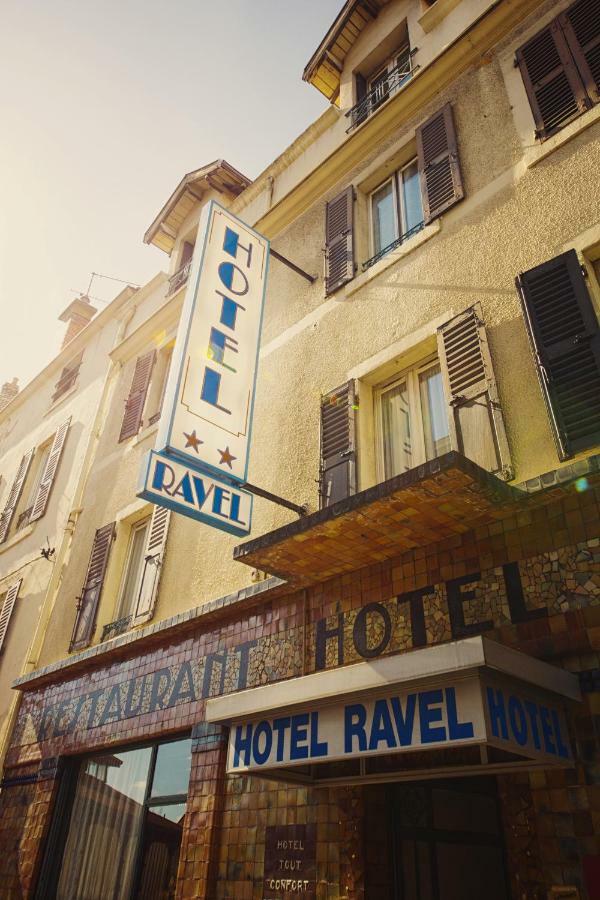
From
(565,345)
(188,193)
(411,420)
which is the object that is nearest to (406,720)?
(565,345)

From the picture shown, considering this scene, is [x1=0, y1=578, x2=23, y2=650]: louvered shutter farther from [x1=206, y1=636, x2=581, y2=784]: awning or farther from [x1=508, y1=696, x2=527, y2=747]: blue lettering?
[x1=508, y1=696, x2=527, y2=747]: blue lettering

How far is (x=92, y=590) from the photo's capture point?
28.0 ft

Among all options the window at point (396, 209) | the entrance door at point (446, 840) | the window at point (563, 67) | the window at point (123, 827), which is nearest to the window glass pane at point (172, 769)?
the window at point (123, 827)

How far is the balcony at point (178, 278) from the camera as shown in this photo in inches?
451

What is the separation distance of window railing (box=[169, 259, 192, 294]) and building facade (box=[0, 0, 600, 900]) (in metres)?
2.61

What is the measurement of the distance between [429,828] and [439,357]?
3781 mm

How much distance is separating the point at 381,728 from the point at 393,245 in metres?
5.33

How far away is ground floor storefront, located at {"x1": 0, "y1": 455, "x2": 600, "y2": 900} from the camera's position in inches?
136

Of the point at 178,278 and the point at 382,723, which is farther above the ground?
the point at 178,278

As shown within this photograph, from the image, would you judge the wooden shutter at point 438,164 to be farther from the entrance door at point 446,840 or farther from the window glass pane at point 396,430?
the entrance door at point 446,840

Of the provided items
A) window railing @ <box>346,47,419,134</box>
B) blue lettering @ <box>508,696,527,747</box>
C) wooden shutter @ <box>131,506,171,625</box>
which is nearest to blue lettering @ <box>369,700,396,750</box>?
blue lettering @ <box>508,696,527,747</box>

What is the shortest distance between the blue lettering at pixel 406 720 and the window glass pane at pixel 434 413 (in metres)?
2.44

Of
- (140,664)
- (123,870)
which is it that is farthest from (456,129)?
(123,870)

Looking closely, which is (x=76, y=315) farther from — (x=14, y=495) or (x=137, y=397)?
(x=137, y=397)
